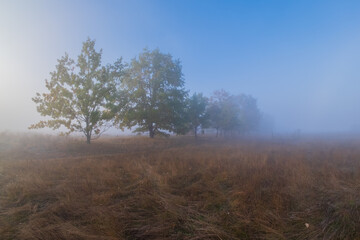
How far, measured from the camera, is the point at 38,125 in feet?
41.0

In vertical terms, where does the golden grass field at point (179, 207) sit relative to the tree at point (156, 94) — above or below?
below

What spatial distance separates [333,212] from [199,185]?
9.99 ft

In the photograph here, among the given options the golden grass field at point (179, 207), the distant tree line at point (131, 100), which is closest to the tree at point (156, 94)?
the distant tree line at point (131, 100)

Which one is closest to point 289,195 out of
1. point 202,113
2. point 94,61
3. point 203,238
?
point 203,238

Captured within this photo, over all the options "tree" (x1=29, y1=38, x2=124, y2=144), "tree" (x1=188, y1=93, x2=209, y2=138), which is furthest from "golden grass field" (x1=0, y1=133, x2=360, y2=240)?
"tree" (x1=188, y1=93, x2=209, y2=138)

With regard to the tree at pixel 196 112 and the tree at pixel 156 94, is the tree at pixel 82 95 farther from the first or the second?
the tree at pixel 196 112

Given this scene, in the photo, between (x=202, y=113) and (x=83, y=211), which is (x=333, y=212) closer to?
(x=83, y=211)

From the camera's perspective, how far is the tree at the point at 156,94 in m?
19.2

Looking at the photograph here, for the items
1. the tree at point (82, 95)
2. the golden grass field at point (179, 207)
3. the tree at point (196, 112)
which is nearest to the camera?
the golden grass field at point (179, 207)

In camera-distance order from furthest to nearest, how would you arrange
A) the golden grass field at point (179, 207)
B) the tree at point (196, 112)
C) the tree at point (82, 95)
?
the tree at point (196, 112), the tree at point (82, 95), the golden grass field at point (179, 207)

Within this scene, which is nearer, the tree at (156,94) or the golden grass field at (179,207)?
the golden grass field at (179,207)

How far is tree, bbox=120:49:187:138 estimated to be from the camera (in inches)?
758

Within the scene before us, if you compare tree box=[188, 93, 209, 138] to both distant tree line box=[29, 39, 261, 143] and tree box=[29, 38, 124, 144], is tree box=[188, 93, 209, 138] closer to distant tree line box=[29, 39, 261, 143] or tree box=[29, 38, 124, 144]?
distant tree line box=[29, 39, 261, 143]

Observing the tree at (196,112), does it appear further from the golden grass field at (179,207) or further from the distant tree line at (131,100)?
the golden grass field at (179,207)
